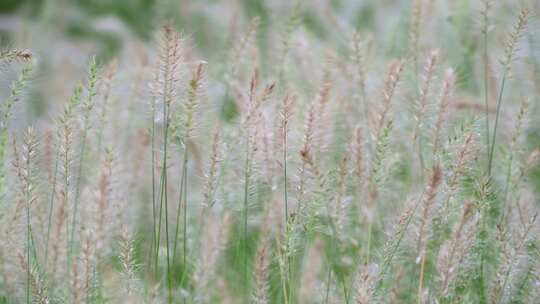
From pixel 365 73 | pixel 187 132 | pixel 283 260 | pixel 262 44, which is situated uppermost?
pixel 262 44

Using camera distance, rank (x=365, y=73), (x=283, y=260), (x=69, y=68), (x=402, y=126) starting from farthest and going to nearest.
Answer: (x=69, y=68), (x=402, y=126), (x=365, y=73), (x=283, y=260)

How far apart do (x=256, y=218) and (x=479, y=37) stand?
1812 mm

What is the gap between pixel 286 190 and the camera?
236 cm

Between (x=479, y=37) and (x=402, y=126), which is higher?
(x=479, y=37)

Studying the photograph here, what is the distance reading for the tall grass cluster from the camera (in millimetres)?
2139

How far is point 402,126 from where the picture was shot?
3.50 metres

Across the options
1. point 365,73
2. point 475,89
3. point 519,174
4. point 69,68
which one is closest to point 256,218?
point 365,73

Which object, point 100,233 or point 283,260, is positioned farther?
point 283,260

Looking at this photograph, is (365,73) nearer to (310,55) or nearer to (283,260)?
(310,55)

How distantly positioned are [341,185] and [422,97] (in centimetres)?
43

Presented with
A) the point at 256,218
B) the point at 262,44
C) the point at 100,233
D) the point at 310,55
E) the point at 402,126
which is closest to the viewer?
the point at 100,233

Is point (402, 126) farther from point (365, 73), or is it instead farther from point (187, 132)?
point (187, 132)

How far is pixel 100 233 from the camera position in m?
1.96

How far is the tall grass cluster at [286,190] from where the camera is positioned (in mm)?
2139
